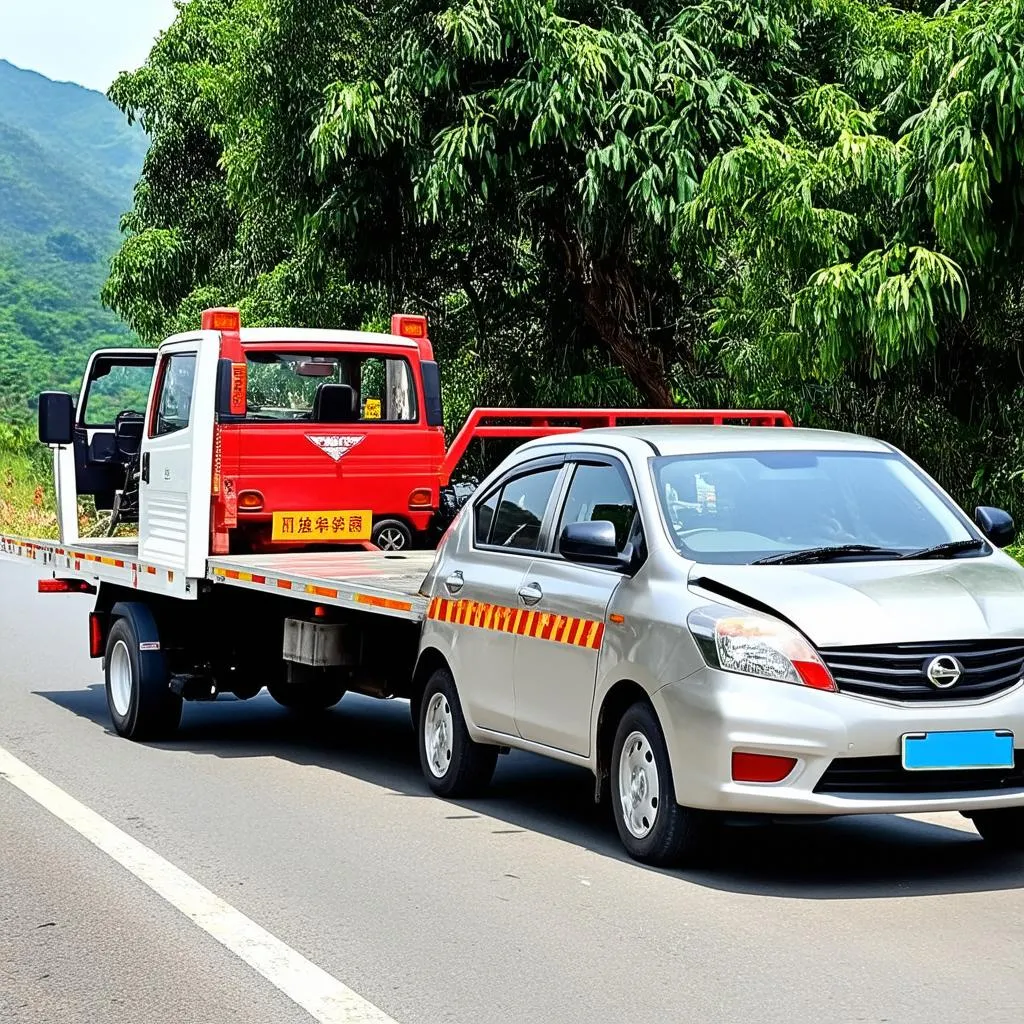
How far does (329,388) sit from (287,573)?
228cm

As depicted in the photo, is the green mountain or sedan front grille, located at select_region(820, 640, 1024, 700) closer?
sedan front grille, located at select_region(820, 640, 1024, 700)

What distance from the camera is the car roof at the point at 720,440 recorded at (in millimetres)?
8219

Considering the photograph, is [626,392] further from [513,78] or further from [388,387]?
[388,387]

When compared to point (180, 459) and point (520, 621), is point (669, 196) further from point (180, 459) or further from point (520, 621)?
point (520, 621)

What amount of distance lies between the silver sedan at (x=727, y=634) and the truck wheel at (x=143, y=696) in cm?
237

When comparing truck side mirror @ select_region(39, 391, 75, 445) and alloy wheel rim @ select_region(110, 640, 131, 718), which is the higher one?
truck side mirror @ select_region(39, 391, 75, 445)

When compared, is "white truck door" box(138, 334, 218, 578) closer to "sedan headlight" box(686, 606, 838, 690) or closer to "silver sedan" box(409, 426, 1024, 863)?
"silver sedan" box(409, 426, 1024, 863)

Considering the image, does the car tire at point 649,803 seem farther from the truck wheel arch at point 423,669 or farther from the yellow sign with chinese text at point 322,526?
the yellow sign with chinese text at point 322,526

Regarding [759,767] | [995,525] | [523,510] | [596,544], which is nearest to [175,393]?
[523,510]

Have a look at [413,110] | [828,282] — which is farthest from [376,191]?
[828,282]

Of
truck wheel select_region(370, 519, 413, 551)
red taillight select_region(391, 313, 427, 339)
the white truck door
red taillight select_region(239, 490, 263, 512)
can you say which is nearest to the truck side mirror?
the white truck door

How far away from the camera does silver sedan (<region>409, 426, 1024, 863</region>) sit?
22.6 feet

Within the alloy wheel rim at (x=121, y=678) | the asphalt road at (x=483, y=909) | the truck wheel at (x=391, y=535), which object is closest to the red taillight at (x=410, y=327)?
the truck wheel at (x=391, y=535)

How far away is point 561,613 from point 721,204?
31.2 ft
